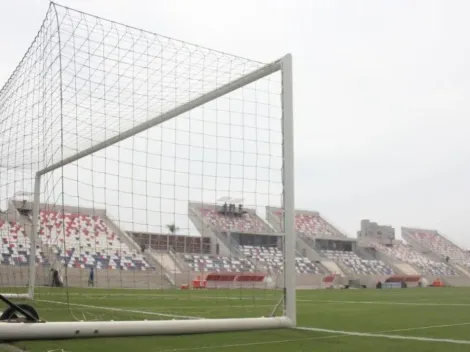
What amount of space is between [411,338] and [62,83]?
6.07 metres

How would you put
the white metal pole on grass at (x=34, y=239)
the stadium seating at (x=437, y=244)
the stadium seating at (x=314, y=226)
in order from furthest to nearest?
the stadium seating at (x=437, y=244)
the stadium seating at (x=314, y=226)
the white metal pole on grass at (x=34, y=239)

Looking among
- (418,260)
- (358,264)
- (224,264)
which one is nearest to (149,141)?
(224,264)

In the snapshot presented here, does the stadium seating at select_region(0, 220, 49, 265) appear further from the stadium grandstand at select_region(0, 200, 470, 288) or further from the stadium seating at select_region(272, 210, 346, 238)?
the stadium seating at select_region(272, 210, 346, 238)

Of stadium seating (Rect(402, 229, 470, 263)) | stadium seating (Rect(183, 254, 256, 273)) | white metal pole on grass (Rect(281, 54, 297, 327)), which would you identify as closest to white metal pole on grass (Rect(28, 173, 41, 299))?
stadium seating (Rect(183, 254, 256, 273))

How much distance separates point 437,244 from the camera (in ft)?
227

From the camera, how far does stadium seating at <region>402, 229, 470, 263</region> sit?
220 ft

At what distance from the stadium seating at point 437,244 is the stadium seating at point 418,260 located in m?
4.06

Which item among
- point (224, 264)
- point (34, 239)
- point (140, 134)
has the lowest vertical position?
point (224, 264)

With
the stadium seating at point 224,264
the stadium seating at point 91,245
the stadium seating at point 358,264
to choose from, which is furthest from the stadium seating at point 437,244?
the stadium seating at point 91,245

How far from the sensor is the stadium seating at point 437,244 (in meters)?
66.9

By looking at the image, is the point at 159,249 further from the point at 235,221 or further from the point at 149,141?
the point at 235,221

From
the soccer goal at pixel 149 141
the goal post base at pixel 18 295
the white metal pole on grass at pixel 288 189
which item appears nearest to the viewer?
the soccer goal at pixel 149 141

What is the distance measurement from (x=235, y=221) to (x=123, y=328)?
10.6 m

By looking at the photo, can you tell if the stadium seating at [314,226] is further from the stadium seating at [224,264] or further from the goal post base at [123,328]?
the goal post base at [123,328]
